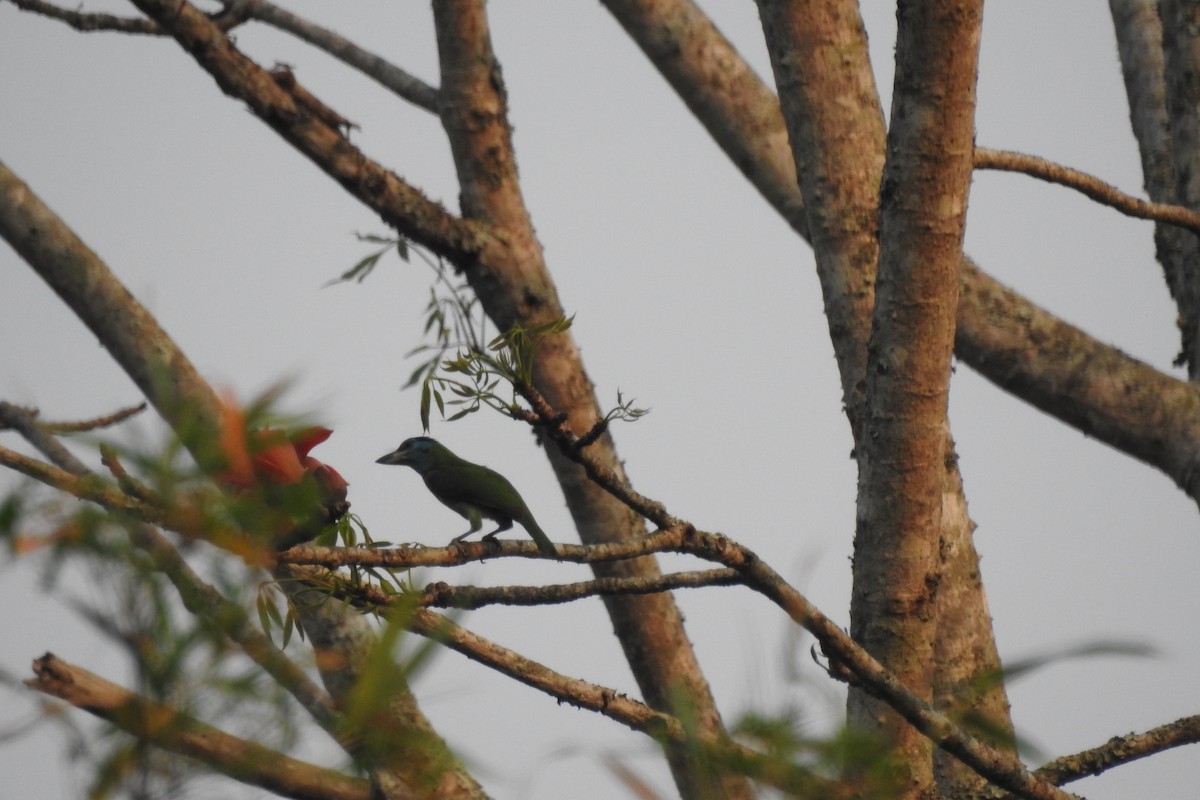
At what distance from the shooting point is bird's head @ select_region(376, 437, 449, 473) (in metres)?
3.68

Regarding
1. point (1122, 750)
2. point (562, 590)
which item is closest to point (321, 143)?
point (562, 590)

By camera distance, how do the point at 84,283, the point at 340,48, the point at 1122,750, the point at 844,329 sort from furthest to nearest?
the point at 340,48, the point at 84,283, the point at 844,329, the point at 1122,750

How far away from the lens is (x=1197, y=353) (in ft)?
15.0

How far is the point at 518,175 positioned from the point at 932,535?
2818 mm

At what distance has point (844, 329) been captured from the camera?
3.46 metres

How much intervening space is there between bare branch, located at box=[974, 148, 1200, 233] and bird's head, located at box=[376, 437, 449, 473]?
5.88 ft

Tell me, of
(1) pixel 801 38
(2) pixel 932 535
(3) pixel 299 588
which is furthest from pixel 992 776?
(1) pixel 801 38

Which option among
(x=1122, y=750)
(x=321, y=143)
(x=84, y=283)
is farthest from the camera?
(x=84, y=283)

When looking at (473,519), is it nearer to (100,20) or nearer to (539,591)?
(539,591)

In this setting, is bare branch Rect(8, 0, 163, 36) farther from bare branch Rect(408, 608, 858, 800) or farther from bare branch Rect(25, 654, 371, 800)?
bare branch Rect(25, 654, 371, 800)

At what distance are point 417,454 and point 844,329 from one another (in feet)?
4.68

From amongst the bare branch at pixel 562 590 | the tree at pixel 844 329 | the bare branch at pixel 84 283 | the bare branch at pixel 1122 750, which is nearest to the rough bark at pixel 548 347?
the tree at pixel 844 329

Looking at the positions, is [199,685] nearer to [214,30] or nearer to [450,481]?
[450,481]

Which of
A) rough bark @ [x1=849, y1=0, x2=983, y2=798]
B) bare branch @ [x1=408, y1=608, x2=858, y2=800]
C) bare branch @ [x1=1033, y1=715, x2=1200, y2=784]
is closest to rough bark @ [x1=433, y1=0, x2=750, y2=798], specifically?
rough bark @ [x1=849, y1=0, x2=983, y2=798]
